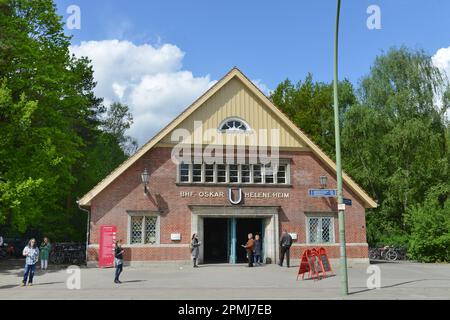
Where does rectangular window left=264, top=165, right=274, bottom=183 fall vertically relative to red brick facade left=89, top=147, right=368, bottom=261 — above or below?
above

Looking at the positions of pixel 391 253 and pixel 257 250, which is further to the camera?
pixel 391 253

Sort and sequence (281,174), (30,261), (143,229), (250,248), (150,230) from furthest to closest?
1. (281,174)
2. (150,230)
3. (143,229)
4. (250,248)
5. (30,261)

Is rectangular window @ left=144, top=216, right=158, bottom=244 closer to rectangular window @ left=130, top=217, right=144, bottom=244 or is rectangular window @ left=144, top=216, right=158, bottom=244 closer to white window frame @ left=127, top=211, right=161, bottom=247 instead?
white window frame @ left=127, top=211, right=161, bottom=247

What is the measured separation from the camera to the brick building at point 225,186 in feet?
69.7

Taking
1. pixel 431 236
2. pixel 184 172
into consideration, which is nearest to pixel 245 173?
pixel 184 172

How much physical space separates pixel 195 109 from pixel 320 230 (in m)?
8.54

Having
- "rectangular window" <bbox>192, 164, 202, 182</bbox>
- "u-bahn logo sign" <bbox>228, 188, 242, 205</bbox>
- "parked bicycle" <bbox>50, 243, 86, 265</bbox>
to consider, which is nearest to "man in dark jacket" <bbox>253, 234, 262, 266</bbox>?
"u-bahn logo sign" <bbox>228, 188, 242, 205</bbox>

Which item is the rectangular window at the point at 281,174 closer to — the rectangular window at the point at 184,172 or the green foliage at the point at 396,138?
the rectangular window at the point at 184,172

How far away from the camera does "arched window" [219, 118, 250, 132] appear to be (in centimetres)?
2253

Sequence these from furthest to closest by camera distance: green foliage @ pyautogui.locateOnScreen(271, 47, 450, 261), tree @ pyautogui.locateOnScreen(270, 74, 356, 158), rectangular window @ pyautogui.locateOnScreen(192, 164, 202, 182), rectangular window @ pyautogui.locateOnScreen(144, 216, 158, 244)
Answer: tree @ pyautogui.locateOnScreen(270, 74, 356, 158) → green foliage @ pyautogui.locateOnScreen(271, 47, 450, 261) → rectangular window @ pyautogui.locateOnScreen(192, 164, 202, 182) → rectangular window @ pyautogui.locateOnScreen(144, 216, 158, 244)

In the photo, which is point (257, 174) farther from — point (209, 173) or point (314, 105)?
point (314, 105)

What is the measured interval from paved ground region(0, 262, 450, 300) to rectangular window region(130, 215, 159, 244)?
5.35 ft

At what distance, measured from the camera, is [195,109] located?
2197 cm

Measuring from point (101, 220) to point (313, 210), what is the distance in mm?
10168
